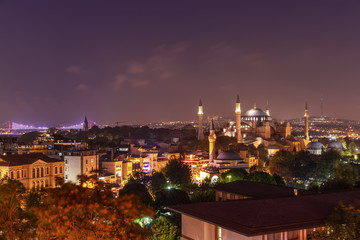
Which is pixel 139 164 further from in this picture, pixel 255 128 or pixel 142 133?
pixel 142 133

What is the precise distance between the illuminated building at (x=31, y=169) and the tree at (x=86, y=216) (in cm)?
2770

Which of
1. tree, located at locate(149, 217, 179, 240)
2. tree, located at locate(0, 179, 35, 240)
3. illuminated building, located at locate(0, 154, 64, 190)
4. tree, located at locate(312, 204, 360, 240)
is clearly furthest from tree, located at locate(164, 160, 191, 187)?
tree, located at locate(0, 179, 35, 240)

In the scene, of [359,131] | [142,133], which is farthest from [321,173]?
[359,131]

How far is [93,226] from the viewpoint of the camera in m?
11.8

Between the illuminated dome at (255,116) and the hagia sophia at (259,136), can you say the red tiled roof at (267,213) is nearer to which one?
the hagia sophia at (259,136)

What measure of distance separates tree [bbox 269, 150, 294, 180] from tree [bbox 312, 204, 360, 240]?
128 feet

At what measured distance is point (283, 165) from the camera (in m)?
54.3

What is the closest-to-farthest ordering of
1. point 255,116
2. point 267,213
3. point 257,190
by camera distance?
1. point 267,213
2. point 257,190
3. point 255,116

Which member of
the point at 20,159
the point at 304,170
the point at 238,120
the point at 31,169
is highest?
the point at 238,120

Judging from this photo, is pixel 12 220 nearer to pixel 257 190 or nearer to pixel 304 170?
pixel 257 190

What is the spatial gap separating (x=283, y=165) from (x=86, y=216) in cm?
4536

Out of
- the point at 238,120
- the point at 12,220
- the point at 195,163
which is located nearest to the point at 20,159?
the point at 195,163

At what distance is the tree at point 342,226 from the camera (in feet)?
45.4

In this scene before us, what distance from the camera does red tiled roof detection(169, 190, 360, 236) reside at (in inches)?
542
